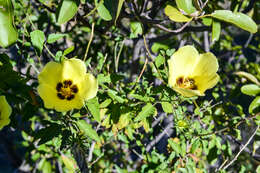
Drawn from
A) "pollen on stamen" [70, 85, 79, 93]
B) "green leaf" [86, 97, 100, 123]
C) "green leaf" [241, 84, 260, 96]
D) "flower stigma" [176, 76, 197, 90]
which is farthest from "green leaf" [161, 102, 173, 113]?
"green leaf" [241, 84, 260, 96]

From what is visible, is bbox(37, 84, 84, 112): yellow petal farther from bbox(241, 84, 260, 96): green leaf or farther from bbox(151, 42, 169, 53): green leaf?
bbox(241, 84, 260, 96): green leaf

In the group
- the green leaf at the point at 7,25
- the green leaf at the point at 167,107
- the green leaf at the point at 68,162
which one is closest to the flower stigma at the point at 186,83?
the green leaf at the point at 167,107

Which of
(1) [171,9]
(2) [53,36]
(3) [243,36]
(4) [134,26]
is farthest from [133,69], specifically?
(3) [243,36]

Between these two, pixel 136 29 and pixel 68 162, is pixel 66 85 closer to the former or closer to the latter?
pixel 136 29

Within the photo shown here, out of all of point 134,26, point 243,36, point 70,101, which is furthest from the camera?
point 243,36

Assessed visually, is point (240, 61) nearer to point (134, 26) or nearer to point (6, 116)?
point (134, 26)

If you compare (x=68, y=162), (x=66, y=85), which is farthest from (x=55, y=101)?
(x=68, y=162)

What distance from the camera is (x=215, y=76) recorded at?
1381 mm

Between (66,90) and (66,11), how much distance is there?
42cm

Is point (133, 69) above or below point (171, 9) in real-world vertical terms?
below

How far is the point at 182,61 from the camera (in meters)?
1.43

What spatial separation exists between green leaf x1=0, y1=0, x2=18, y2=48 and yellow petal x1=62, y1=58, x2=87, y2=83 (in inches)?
11.3

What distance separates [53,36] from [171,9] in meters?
0.65

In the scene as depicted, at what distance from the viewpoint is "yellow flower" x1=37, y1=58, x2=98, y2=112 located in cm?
122
